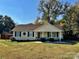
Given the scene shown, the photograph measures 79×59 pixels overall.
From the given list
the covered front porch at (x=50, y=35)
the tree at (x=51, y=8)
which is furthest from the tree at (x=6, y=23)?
the covered front porch at (x=50, y=35)

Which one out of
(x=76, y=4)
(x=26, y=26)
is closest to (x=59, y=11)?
(x=76, y=4)

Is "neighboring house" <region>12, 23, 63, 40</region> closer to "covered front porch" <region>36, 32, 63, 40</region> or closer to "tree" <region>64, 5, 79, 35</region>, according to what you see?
"covered front porch" <region>36, 32, 63, 40</region>

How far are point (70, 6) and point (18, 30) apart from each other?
2128cm

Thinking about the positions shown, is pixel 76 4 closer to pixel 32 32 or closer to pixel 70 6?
pixel 70 6

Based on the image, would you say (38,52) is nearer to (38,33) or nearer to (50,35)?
(50,35)

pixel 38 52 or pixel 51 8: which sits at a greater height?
pixel 51 8

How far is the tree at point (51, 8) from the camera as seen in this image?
7631 cm

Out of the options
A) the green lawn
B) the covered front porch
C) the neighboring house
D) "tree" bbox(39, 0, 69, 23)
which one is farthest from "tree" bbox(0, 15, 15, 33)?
the green lawn

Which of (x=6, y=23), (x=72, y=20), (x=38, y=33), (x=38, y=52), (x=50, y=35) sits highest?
(x=6, y=23)

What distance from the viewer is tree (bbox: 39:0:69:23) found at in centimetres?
7631

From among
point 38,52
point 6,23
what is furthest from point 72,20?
point 6,23

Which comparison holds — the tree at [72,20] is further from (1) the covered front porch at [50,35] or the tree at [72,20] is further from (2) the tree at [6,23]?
(2) the tree at [6,23]

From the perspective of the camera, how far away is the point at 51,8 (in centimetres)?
7669

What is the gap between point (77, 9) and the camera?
6725 cm
